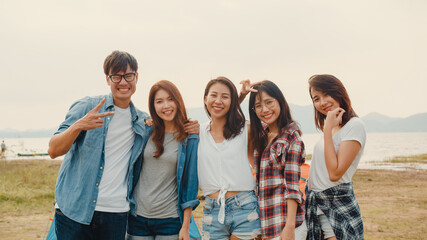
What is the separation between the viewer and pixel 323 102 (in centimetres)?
323

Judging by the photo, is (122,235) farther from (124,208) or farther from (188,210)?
(188,210)

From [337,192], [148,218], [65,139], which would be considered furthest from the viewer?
[148,218]

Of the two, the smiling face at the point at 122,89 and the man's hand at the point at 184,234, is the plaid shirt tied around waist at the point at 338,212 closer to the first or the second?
the man's hand at the point at 184,234

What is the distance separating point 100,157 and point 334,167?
200 cm

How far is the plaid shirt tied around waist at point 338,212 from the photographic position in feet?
9.75

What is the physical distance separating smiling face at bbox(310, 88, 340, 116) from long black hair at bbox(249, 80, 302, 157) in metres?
0.26

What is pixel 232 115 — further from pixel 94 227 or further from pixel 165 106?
pixel 94 227

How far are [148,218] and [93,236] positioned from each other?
0.50 metres

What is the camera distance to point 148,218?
3.29 meters

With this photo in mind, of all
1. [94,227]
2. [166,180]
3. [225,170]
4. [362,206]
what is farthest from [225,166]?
[362,206]

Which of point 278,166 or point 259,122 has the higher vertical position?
point 259,122

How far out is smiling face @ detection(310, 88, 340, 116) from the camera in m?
3.20

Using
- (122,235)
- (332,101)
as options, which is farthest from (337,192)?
(122,235)

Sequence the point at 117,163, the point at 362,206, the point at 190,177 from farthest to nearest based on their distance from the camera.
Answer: the point at 362,206
the point at 190,177
the point at 117,163
